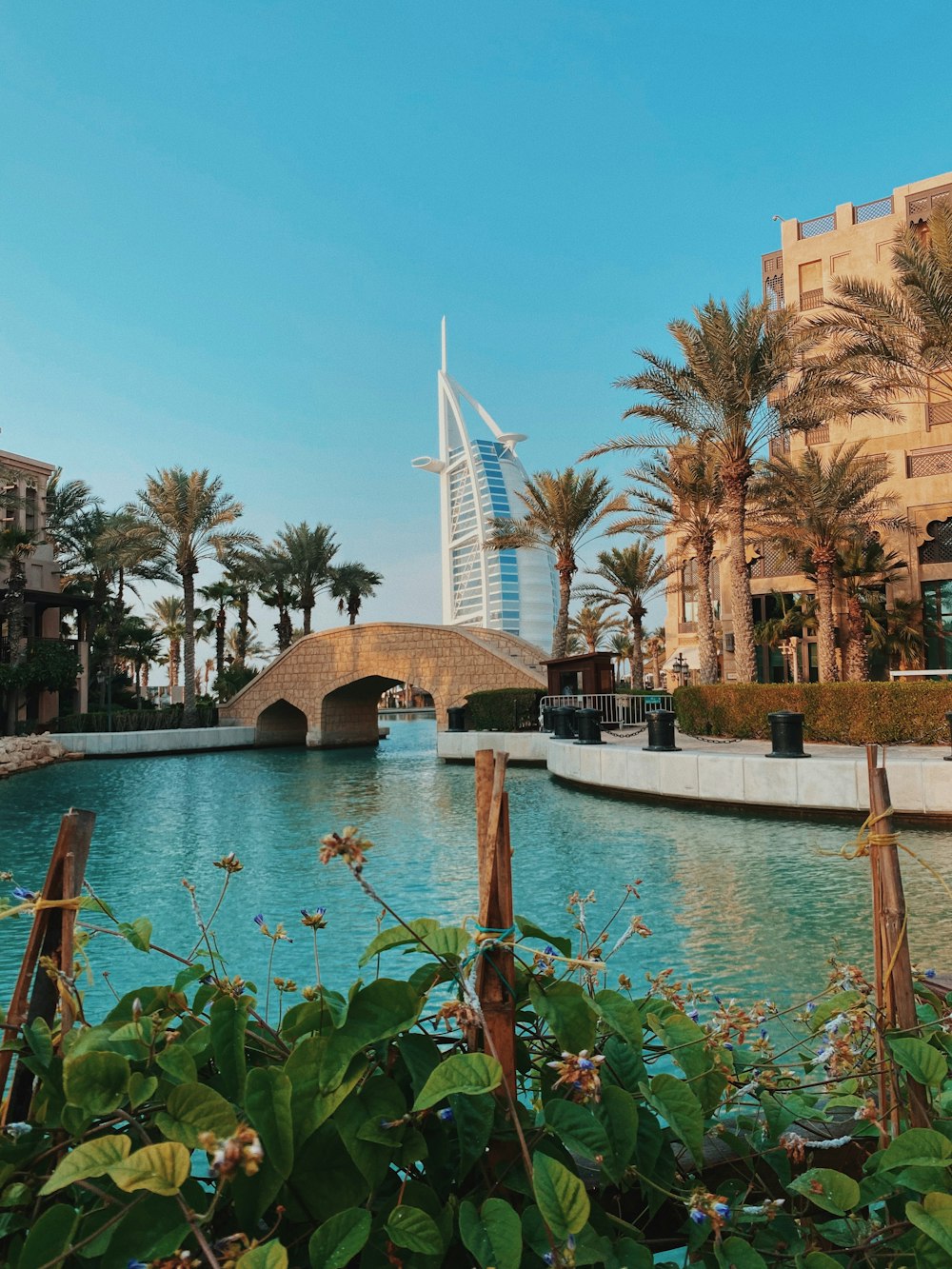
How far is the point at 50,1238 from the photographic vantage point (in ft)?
4.36

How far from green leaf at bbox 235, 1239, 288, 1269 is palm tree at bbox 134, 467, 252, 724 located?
34.2 meters

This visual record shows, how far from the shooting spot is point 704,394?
65.1 feet

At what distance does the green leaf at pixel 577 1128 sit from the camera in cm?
154

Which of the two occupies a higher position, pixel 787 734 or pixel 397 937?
pixel 397 937

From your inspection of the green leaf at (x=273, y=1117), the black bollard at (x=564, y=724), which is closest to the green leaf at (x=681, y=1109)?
the green leaf at (x=273, y=1117)

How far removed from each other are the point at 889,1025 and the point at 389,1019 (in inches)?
51.3

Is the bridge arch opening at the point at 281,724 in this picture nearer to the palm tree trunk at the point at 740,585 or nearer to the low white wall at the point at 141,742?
the low white wall at the point at 141,742

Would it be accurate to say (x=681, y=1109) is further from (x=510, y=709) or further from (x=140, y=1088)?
(x=510, y=709)

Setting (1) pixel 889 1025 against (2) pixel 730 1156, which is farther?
(1) pixel 889 1025

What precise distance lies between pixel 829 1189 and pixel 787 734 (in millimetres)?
11568

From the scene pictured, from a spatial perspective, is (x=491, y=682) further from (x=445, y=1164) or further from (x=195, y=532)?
(x=445, y=1164)

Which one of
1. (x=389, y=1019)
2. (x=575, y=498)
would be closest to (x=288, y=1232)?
(x=389, y=1019)

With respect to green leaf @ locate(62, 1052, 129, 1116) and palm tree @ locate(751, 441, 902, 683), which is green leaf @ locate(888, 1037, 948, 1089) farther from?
palm tree @ locate(751, 441, 902, 683)

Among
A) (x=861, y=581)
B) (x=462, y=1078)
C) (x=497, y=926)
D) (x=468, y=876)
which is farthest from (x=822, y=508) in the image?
(x=462, y=1078)
